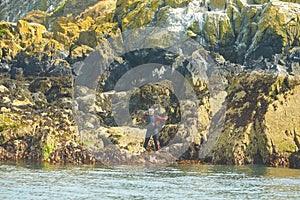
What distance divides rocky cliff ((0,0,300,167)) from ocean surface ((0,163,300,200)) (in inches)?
171

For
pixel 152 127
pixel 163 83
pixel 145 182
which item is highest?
pixel 163 83

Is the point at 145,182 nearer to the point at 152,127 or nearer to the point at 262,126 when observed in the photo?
the point at 152,127

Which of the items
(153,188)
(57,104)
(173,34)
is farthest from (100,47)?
(153,188)

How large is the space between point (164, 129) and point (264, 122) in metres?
6.96

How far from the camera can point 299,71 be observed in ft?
192

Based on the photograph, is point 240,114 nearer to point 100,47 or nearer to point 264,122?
point 264,122

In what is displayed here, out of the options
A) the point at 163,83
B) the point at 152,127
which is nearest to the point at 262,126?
the point at 152,127

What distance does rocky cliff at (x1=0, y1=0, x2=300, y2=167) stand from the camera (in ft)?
142

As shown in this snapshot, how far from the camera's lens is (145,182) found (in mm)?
30547

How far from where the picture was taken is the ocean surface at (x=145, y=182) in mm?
26531

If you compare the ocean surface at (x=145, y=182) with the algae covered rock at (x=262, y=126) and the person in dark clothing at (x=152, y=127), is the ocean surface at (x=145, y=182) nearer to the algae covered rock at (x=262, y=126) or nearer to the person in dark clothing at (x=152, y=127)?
the algae covered rock at (x=262, y=126)

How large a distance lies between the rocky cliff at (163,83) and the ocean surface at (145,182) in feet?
14.3

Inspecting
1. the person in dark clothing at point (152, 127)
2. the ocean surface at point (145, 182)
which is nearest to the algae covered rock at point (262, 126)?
the ocean surface at point (145, 182)

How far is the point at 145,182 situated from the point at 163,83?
26.6 metres
